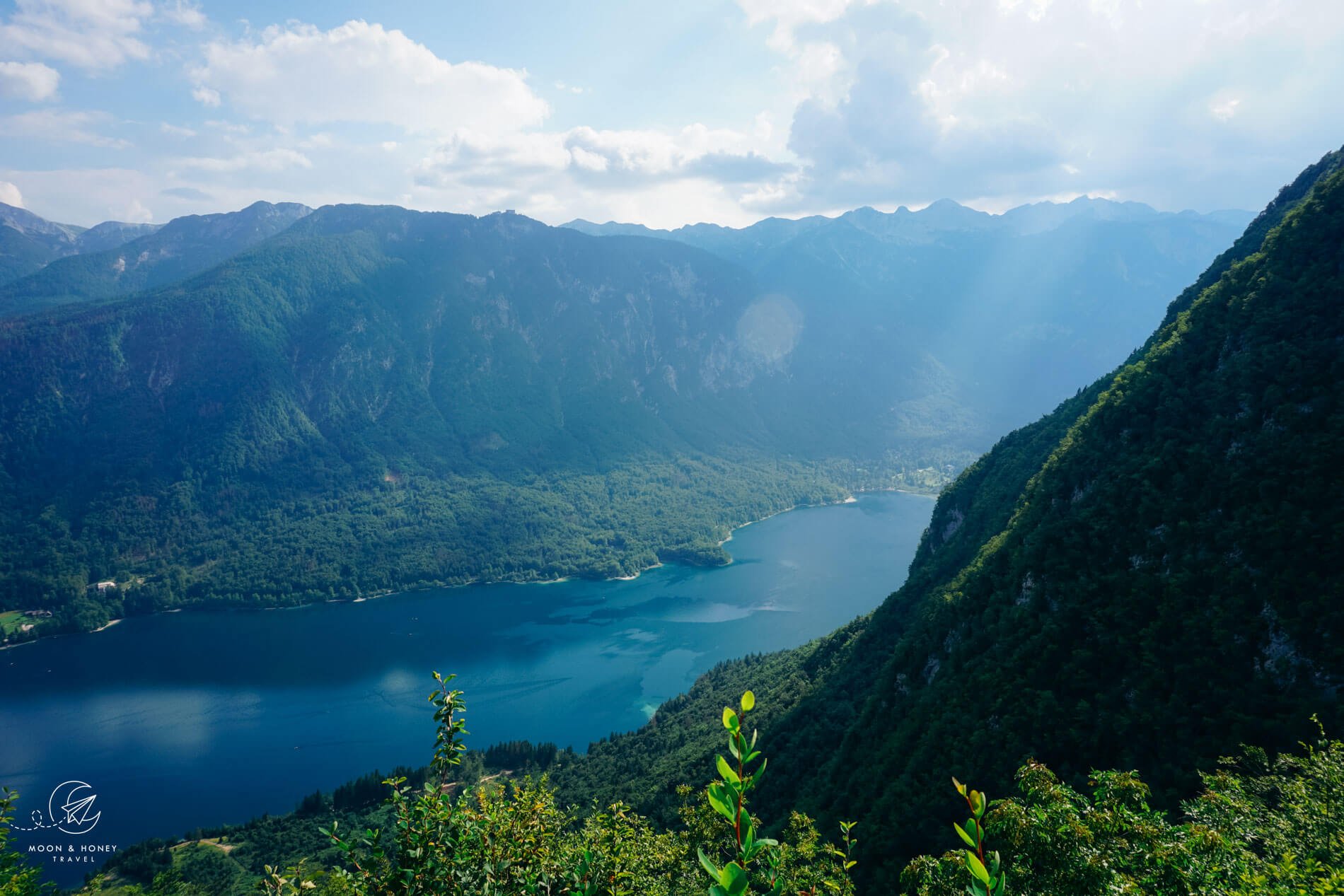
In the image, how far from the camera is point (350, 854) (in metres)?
6.68

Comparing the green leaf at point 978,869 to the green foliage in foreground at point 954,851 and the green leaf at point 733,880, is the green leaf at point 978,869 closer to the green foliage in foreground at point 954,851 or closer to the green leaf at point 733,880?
the green foliage in foreground at point 954,851

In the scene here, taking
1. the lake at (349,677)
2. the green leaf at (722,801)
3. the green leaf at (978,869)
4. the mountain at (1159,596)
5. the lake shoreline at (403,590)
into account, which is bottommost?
the lake at (349,677)

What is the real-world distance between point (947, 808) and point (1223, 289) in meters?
27.8

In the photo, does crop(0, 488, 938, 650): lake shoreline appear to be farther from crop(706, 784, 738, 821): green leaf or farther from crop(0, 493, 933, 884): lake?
crop(706, 784, 738, 821): green leaf

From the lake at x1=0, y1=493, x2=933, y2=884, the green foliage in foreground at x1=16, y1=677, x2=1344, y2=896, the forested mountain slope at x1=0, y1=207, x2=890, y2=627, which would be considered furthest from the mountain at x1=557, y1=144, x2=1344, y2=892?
the forested mountain slope at x1=0, y1=207, x2=890, y2=627

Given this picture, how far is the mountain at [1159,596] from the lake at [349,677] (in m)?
39.4

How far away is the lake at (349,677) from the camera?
219 ft

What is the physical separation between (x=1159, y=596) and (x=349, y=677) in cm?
9030

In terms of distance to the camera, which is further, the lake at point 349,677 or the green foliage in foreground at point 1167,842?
the lake at point 349,677

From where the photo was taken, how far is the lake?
6669 cm

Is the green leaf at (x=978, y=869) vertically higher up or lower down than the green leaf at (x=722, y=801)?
lower down

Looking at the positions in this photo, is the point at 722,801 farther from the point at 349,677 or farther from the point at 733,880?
the point at 349,677

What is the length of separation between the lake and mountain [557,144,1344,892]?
3944cm

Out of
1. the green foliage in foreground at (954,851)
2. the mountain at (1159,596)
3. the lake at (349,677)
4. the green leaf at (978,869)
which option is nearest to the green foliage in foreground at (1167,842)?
the green foliage in foreground at (954,851)
